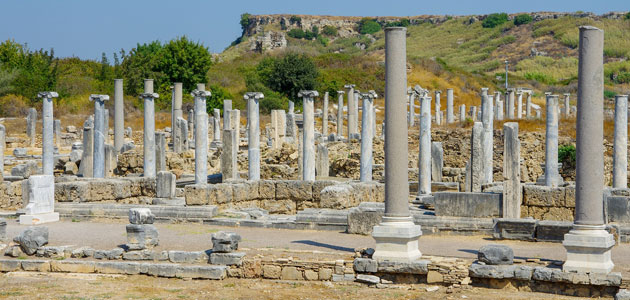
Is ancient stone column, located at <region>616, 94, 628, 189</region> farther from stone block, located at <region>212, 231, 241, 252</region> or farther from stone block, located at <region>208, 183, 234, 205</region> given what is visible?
stone block, located at <region>212, 231, 241, 252</region>

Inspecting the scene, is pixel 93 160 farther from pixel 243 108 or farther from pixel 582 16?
pixel 582 16

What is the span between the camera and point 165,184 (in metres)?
18.7

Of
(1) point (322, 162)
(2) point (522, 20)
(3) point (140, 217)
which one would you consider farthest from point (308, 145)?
(2) point (522, 20)

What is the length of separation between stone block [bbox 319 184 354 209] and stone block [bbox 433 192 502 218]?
2.73 meters

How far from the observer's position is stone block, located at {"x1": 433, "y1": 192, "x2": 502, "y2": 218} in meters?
14.9

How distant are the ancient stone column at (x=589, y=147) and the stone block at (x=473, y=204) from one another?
3.92 meters

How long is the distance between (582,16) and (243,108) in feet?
246

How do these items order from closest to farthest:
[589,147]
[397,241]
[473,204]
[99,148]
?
[589,147] < [397,241] < [473,204] < [99,148]

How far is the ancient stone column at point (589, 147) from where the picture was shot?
10.8 m

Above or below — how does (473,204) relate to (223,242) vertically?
above

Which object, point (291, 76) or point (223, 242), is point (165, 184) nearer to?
point (223, 242)

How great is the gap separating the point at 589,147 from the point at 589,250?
4.40ft

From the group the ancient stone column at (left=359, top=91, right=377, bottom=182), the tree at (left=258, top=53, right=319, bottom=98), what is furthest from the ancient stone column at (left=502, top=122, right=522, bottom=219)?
the tree at (left=258, top=53, right=319, bottom=98)

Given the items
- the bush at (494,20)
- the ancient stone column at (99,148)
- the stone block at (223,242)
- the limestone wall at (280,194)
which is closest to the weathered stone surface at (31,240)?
the stone block at (223,242)
